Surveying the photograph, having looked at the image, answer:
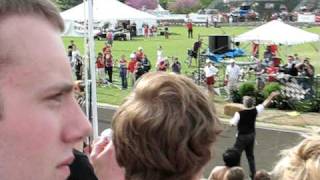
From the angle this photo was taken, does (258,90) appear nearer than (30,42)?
No

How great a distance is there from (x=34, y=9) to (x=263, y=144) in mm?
13371

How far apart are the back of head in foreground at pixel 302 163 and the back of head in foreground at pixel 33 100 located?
1.15m

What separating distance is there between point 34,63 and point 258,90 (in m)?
18.9

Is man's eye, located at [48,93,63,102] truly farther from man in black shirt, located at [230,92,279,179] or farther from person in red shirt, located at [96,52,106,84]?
person in red shirt, located at [96,52,106,84]

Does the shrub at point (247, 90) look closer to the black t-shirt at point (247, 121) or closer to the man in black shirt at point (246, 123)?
the man in black shirt at point (246, 123)

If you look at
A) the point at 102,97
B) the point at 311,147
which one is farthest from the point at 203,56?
the point at 311,147

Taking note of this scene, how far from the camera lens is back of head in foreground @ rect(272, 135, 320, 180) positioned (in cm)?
238

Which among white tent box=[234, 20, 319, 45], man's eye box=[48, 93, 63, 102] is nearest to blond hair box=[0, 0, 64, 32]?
man's eye box=[48, 93, 63, 102]

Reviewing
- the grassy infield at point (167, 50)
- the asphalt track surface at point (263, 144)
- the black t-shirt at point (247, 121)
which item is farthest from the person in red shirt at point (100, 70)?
the black t-shirt at point (247, 121)

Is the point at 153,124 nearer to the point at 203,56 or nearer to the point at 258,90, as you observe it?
the point at 258,90

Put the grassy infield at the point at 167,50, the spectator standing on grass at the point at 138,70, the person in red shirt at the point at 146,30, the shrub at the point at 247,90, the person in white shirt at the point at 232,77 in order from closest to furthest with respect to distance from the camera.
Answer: the shrub at the point at 247,90
the person in white shirt at the point at 232,77
the grassy infield at the point at 167,50
the spectator standing on grass at the point at 138,70
the person in red shirt at the point at 146,30

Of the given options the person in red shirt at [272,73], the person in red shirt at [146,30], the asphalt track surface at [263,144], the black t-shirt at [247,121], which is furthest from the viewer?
the person in red shirt at [146,30]

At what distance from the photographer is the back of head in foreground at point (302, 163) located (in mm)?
2377

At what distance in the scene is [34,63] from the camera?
1446mm
